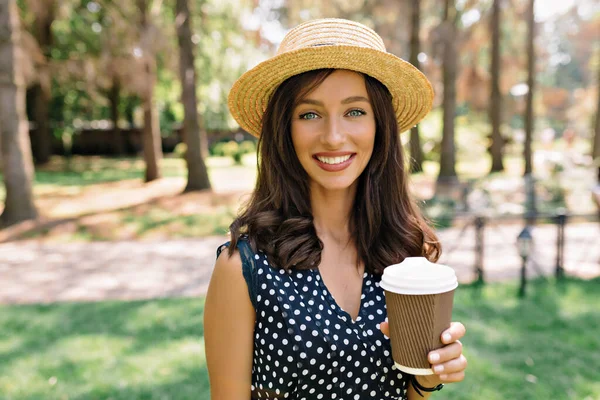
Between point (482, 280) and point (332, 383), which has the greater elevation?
point (332, 383)

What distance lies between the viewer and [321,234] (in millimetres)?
1978

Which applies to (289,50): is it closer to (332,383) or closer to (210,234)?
(332,383)

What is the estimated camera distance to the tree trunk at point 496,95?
57.3 feet

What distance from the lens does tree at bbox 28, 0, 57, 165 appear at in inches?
607

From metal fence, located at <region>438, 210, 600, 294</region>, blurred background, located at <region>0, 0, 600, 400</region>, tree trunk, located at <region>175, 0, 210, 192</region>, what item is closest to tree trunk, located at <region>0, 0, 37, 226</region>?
blurred background, located at <region>0, 0, 600, 400</region>

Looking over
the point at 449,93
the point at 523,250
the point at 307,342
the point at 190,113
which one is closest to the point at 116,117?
the point at 190,113

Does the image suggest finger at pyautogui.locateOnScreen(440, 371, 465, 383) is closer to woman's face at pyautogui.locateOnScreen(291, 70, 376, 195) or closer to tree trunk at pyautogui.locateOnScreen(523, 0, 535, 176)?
woman's face at pyautogui.locateOnScreen(291, 70, 376, 195)

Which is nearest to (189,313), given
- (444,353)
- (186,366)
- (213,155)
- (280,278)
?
(186,366)

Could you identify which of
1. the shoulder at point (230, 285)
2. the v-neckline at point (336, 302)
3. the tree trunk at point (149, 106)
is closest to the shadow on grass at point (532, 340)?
the v-neckline at point (336, 302)

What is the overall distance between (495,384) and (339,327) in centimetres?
302

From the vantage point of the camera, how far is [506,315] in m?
5.58

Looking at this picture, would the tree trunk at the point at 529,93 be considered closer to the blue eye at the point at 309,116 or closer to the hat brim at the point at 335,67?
the hat brim at the point at 335,67

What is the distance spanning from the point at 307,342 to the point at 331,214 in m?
0.56

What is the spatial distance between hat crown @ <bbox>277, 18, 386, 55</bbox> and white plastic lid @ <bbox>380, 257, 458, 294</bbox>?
0.76m
